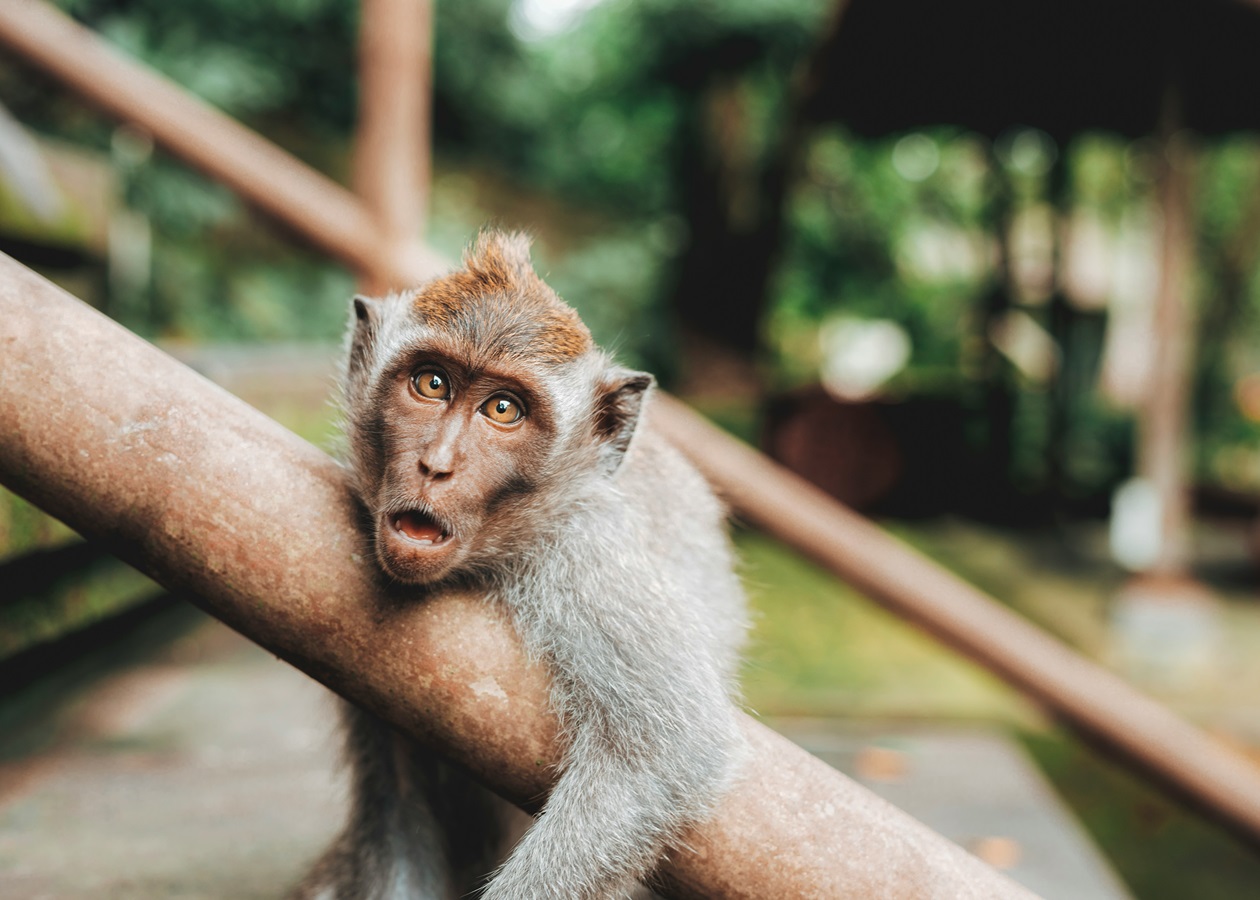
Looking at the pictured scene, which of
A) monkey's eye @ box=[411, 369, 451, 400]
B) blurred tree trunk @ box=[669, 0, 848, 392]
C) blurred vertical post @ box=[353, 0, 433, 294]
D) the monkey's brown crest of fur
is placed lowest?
blurred tree trunk @ box=[669, 0, 848, 392]

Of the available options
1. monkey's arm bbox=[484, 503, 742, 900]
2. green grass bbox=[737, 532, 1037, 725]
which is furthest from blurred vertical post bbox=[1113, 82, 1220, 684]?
monkey's arm bbox=[484, 503, 742, 900]

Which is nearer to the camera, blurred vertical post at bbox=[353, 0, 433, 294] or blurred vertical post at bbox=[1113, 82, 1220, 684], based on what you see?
blurred vertical post at bbox=[353, 0, 433, 294]

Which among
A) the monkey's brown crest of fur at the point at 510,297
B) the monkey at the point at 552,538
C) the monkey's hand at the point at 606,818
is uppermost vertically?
the monkey's brown crest of fur at the point at 510,297

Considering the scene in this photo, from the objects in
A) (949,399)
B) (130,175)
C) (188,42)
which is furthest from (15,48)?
(949,399)

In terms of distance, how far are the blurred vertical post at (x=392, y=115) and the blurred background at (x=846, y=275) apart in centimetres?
39

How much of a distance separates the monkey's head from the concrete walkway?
2.54 ft

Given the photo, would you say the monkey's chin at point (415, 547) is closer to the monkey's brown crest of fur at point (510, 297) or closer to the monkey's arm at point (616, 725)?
the monkey's arm at point (616, 725)

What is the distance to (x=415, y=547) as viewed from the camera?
4.84ft

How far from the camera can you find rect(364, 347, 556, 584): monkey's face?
1509mm

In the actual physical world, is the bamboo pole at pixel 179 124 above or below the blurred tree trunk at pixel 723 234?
above

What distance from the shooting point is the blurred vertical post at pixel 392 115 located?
3.76m

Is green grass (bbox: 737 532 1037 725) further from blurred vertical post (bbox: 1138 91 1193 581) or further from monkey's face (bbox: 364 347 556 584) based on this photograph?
monkey's face (bbox: 364 347 556 584)

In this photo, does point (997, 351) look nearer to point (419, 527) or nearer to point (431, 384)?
point (431, 384)

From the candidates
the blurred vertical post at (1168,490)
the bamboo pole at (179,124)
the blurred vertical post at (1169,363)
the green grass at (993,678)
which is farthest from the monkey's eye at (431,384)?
the blurred vertical post at (1169,363)
